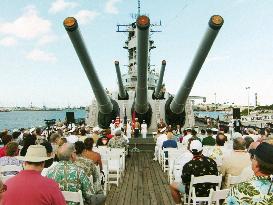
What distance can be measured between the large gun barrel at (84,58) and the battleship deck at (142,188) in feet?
9.18

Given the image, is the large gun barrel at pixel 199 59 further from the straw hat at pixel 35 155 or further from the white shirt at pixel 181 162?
the straw hat at pixel 35 155

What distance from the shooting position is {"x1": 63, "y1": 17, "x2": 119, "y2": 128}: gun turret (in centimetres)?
814

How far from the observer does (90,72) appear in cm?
1081

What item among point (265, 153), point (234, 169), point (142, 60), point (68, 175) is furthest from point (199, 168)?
point (142, 60)

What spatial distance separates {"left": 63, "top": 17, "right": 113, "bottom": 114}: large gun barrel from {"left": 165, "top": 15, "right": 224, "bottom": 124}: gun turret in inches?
111

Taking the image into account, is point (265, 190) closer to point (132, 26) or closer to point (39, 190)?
point (39, 190)

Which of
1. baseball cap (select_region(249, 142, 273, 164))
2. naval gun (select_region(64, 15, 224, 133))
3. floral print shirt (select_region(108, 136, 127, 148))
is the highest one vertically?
naval gun (select_region(64, 15, 224, 133))

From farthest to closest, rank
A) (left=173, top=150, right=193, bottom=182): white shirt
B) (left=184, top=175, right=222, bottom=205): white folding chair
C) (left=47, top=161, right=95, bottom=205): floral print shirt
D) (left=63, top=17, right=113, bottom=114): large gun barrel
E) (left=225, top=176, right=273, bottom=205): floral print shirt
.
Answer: (left=63, top=17, right=113, bottom=114): large gun barrel, (left=173, top=150, right=193, bottom=182): white shirt, (left=184, top=175, right=222, bottom=205): white folding chair, (left=47, top=161, right=95, bottom=205): floral print shirt, (left=225, top=176, right=273, bottom=205): floral print shirt

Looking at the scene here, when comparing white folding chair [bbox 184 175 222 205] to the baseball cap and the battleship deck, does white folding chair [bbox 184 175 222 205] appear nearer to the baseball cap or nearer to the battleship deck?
the battleship deck

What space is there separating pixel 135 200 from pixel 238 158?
8.04 feet

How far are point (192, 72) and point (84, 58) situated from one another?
11.3 ft

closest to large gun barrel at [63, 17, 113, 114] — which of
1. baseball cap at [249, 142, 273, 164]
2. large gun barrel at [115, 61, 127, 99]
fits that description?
large gun barrel at [115, 61, 127, 99]

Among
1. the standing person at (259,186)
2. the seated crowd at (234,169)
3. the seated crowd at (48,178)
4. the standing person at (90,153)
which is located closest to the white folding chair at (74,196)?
the seated crowd at (48,178)

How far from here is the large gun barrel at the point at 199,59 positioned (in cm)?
864
